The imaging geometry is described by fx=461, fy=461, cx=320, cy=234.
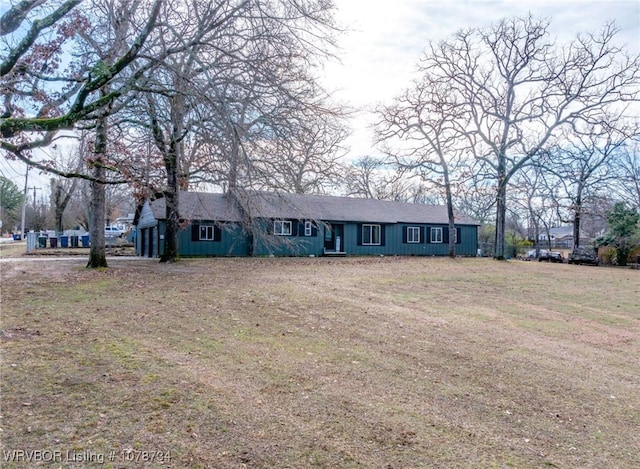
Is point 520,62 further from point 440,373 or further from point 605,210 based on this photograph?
point 440,373

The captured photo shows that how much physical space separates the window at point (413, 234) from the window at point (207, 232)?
1321 cm

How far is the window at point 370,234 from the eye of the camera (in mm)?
29656

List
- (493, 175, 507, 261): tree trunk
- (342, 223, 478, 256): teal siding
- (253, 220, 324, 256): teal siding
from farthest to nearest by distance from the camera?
(342, 223, 478, 256): teal siding, (253, 220, 324, 256): teal siding, (493, 175, 507, 261): tree trunk

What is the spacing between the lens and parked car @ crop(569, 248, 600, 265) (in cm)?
2834

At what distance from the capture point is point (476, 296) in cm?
1197

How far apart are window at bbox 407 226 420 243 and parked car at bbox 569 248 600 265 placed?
958 cm

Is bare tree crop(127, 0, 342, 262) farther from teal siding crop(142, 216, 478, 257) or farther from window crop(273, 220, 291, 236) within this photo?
window crop(273, 220, 291, 236)

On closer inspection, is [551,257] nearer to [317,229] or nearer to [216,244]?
[317,229]

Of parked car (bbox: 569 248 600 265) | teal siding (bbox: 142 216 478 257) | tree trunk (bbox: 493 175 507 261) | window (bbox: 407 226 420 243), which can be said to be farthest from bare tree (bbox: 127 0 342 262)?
parked car (bbox: 569 248 600 265)

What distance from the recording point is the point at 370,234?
98.0 feet

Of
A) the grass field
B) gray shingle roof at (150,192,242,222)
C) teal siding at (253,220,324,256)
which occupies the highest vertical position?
gray shingle roof at (150,192,242,222)

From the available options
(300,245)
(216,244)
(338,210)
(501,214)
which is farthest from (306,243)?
(501,214)

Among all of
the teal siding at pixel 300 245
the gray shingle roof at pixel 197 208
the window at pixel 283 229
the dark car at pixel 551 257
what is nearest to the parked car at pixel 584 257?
the dark car at pixel 551 257

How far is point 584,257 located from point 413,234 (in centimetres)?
1049
